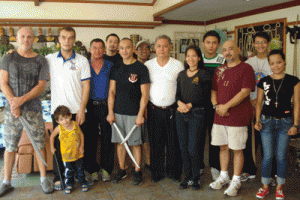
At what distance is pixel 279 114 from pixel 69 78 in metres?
1.96

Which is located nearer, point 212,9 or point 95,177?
point 95,177

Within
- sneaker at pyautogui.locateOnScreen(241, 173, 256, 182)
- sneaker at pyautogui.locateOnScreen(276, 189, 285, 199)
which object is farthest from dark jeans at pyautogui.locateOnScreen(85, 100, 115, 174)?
sneaker at pyautogui.locateOnScreen(276, 189, 285, 199)

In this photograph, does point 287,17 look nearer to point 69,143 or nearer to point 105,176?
point 105,176

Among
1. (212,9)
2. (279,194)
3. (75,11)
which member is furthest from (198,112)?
(75,11)

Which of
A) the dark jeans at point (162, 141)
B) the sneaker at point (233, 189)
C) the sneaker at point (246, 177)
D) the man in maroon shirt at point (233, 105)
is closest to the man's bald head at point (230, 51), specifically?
the man in maroon shirt at point (233, 105)

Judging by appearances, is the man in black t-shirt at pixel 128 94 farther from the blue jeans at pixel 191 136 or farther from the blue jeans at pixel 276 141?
the blue jeans at pixel 276 141

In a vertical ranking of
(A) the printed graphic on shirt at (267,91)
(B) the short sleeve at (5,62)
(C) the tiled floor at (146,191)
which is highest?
(B) the short sleeve at (5,62)

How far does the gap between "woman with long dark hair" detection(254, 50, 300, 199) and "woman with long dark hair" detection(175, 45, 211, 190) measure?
1.77 feet

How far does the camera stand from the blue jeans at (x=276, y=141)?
89.3 inches

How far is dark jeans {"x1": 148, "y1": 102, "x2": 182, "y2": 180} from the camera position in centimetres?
266

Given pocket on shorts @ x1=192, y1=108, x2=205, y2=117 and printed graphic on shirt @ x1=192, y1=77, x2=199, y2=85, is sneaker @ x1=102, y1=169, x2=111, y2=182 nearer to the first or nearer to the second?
pocket on shorts @ x1=192, y1=108, x2=205, y2=117

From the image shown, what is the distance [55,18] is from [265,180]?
6067mm

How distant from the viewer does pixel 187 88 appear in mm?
2467

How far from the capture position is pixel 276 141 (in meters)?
2.34
